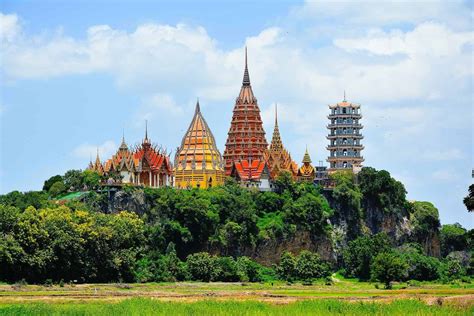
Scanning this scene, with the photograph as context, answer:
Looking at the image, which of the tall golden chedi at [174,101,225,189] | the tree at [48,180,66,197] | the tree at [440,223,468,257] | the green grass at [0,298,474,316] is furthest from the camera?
the tree at [440,223,468,257]

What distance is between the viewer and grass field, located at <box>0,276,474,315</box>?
60.6 meters

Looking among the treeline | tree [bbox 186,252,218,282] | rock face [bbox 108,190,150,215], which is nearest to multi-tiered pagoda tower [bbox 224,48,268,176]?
the treeline

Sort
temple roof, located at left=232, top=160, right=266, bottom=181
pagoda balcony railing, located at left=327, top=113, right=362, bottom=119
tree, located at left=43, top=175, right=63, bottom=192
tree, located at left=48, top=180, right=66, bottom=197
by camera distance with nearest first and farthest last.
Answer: tree, located at left=48, top=180, right=66, bottom=197 → tree, located at left=43, top=175, right=63, bottom=192 → temple roof, located at left=232, top=160, right=266, bottom=181 → pagoda balcony railing, located at left=327, top=113, right=362, bottom=119

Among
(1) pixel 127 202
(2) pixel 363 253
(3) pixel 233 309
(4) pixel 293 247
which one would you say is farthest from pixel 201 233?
(3) pixel 233 309

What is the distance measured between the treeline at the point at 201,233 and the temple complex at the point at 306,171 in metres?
6.68

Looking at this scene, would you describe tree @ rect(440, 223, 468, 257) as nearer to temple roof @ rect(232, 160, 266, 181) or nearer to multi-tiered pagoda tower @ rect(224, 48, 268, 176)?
multi-tiered pagoda tower @ rect(224, 48, 268, 176)

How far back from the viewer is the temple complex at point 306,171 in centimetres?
13312

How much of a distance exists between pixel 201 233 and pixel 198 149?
18883mm

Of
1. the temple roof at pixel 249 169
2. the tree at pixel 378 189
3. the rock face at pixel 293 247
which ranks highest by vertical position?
the temple roof at pixel 249 169

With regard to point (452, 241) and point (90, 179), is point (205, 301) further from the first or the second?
point (452, 241)

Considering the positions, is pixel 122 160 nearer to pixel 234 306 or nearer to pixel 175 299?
pixel 175 299

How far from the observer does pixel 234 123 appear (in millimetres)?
136500

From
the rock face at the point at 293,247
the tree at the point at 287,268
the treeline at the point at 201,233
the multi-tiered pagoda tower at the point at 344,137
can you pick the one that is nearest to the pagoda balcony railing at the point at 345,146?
the multi-tiered pagoda tower at the point at 344,137

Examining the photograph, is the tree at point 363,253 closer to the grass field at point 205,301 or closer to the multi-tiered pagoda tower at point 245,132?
the grass field at point 205,301
